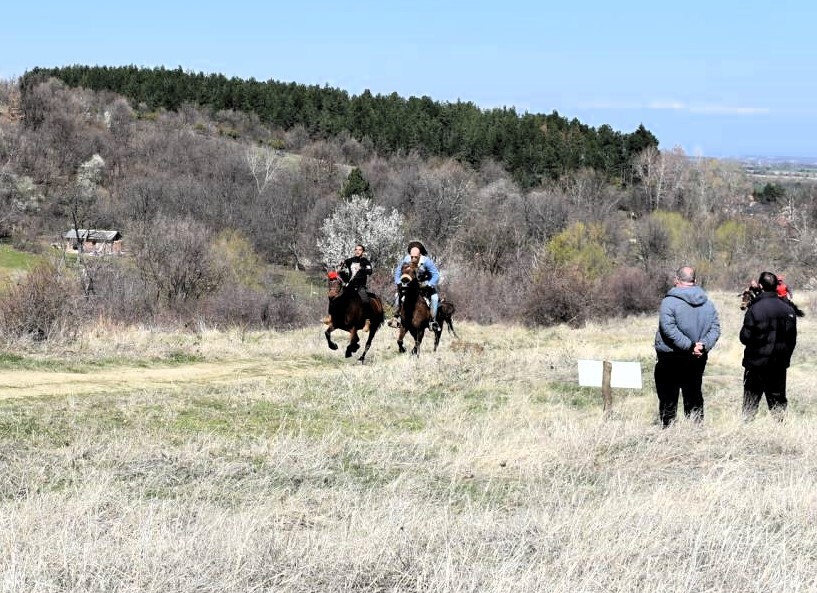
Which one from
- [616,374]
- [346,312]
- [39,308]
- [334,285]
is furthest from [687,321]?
[39,308]

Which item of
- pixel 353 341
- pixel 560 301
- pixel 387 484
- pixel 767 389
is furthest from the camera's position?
pixel 560 301

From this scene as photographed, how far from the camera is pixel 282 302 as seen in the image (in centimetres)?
3872

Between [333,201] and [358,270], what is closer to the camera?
[358,270]

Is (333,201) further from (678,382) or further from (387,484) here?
(387,484)

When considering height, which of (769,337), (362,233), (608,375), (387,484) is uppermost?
(362,233)

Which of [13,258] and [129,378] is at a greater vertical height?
[129,378]

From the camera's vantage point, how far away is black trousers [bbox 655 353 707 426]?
10.4 meters

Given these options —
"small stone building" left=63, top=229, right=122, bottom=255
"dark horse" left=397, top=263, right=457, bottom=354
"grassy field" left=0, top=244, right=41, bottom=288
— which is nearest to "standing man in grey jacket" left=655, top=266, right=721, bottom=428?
"dark horse" left=397, top=263, right=457, bottom=354

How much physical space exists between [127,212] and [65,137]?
2854 cm

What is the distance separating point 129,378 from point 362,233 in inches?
2313

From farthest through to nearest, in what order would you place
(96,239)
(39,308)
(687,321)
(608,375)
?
(96,239)
(39,308)
(608,375)
(687,321)

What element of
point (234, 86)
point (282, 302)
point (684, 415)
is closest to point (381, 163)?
point (234, 86)

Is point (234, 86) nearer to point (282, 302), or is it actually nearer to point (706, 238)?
point (706, 238)

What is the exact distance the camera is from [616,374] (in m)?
11.2
